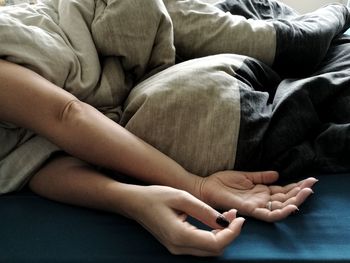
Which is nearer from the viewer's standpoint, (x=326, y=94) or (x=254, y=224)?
(x=254, y=224)

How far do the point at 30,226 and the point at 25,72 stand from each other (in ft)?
0.78

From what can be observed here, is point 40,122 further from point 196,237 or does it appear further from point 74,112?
point 196,237

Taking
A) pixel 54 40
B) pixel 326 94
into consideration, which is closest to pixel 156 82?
pixel 54 40

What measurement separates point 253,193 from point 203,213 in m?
0.12

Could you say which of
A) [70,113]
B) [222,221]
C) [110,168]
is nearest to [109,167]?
[110,168]

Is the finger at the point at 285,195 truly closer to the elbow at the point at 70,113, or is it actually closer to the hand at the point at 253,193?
the hand at the point at 253,193

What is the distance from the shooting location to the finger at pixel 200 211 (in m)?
0.50

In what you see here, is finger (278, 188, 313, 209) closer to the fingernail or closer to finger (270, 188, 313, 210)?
finger (270, 188, 313, 210)

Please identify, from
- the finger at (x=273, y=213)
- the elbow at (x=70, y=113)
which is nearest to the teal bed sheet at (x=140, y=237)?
the finger at (x=273, y=213)

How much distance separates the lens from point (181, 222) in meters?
0.49

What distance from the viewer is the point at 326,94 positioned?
2.15 ft

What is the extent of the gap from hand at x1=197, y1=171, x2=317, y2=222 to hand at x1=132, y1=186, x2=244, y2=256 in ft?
0.17

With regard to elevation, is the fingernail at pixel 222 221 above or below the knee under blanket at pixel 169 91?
below

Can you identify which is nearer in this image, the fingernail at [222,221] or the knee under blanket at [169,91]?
the fingernail at [222,221]
